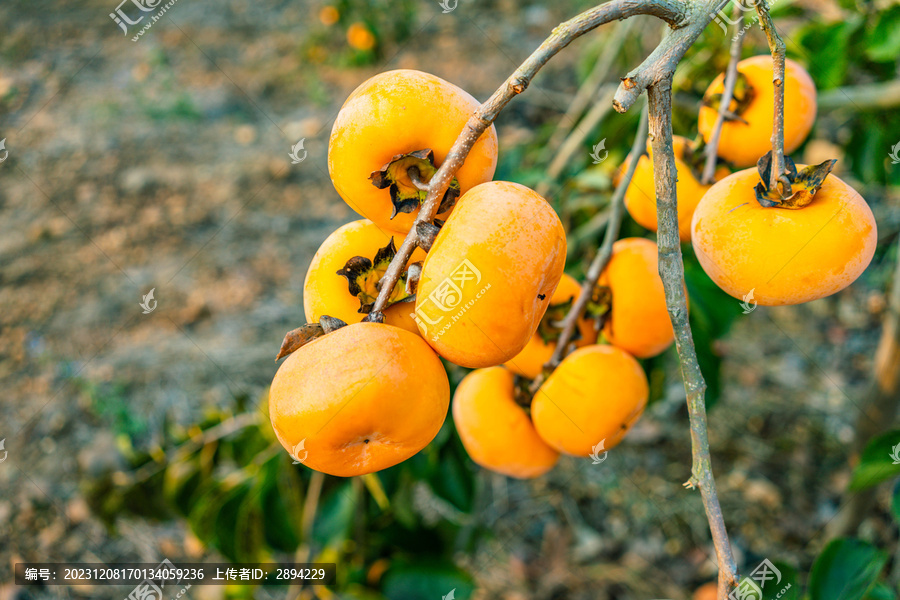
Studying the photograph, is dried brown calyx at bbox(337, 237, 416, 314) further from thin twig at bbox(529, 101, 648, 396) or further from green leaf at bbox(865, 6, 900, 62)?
green leaf at bbox(865, 6, 900, 62)

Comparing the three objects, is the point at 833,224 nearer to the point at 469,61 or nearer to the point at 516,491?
the point at 516,491

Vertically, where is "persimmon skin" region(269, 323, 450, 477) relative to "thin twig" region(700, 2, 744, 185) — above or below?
below

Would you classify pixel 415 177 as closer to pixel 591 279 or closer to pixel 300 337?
pixel 300 337

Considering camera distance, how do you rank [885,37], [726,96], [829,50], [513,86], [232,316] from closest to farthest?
[513,86] → [726,96] → [885,37] → [829,50] → [232,316]

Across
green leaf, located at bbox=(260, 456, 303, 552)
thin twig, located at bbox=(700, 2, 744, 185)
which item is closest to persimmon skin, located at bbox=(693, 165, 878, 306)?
thin twig, located at bbox=(700, 2, 744, 185)

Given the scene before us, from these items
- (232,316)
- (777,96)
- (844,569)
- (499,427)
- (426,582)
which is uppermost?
(777,96)

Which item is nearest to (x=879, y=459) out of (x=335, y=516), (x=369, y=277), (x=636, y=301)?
(x=636, y=301)
